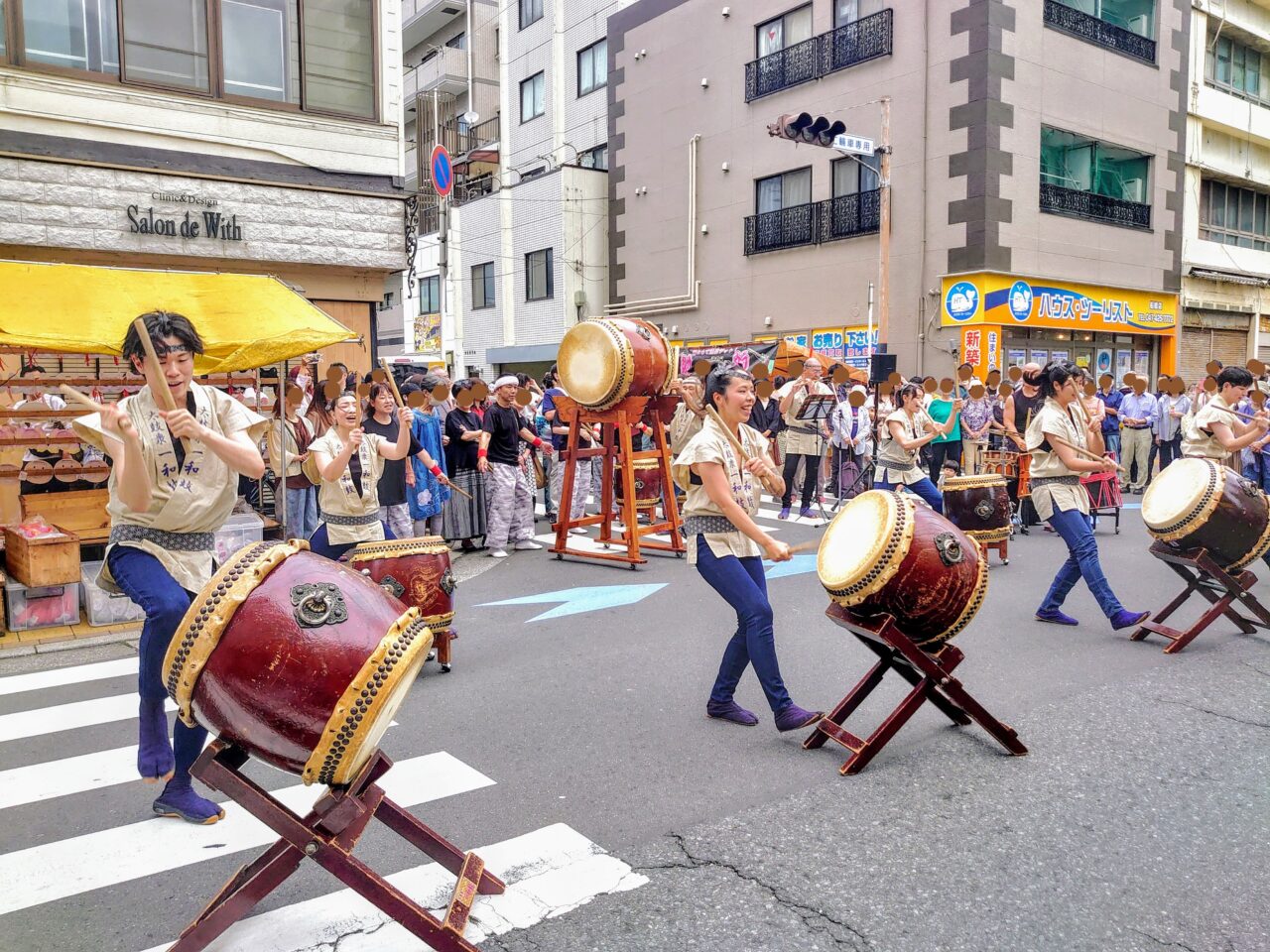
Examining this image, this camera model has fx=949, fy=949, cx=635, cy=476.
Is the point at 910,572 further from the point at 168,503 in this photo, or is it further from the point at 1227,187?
the point at 1227,187

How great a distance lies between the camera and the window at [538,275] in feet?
86.4

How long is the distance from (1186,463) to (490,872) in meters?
5.25

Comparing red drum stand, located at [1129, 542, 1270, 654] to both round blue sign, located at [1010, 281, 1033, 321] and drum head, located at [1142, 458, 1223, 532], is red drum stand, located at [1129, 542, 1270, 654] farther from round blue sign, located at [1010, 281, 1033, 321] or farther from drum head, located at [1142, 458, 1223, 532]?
round blue sign, located at [1010, 281, 1033, 321]

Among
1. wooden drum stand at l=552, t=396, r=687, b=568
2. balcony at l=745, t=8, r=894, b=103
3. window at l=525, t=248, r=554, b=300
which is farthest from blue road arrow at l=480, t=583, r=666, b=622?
window at l=525, t=248, r=554, b=300

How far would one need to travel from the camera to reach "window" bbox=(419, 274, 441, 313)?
1250 inches

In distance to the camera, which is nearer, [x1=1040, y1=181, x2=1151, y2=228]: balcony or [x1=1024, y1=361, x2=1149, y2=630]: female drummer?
[x1=1024, y1=361, x2=1149, y2=630]: female drummer

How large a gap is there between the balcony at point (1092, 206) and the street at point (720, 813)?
14.2 metres

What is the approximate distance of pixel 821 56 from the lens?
19281mm

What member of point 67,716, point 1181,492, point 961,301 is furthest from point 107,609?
point 961,301

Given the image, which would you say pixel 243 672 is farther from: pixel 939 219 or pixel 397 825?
pixel 939 219

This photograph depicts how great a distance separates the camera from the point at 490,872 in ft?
10.7

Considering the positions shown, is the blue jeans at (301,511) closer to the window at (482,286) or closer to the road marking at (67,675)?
the road marking at (67,675)

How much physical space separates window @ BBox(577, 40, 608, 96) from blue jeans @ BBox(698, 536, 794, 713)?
2321 centimetres

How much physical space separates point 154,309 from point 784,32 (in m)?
16.9
